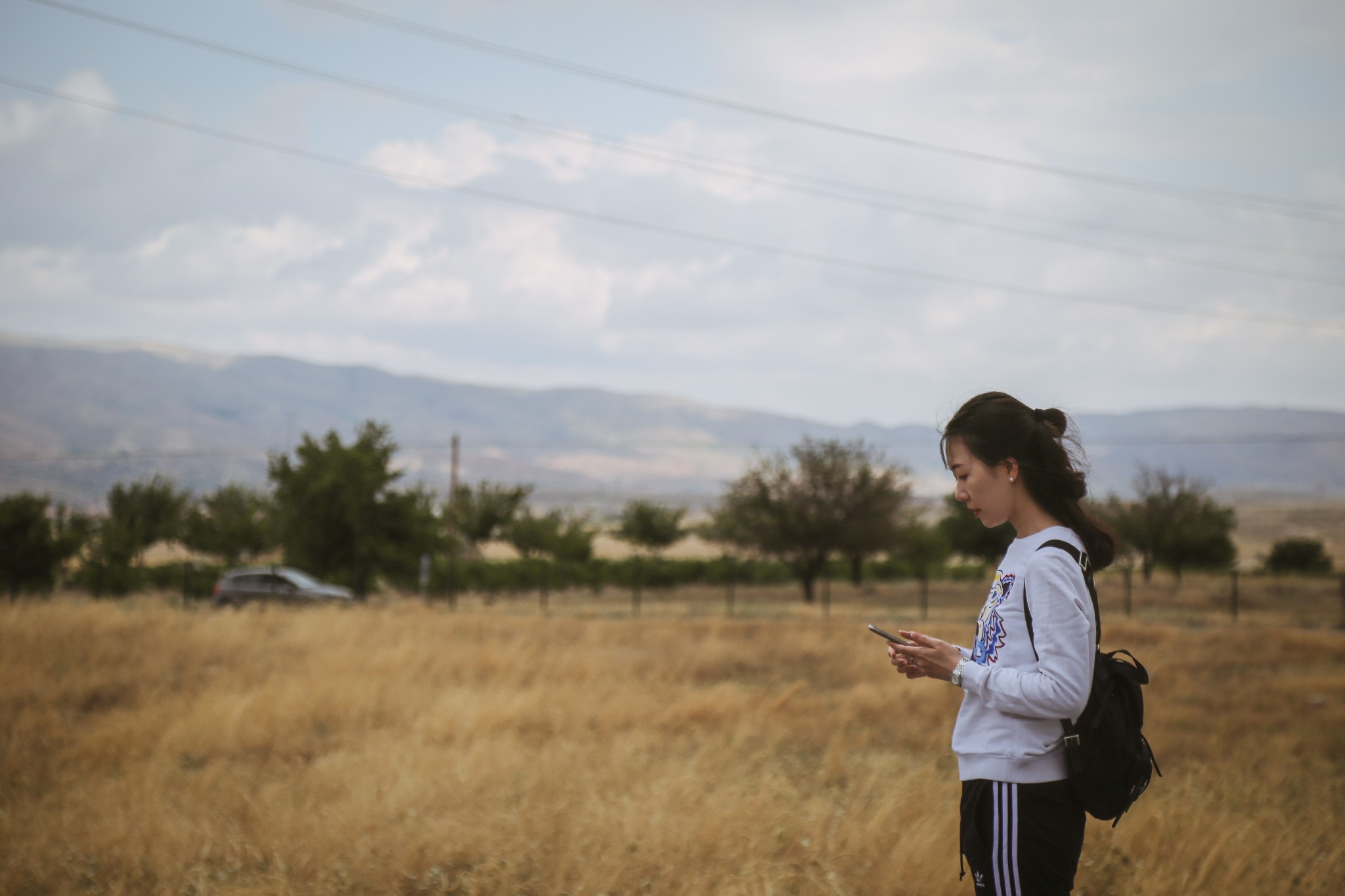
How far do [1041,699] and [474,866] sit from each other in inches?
139

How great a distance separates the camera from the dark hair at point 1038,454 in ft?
7.92

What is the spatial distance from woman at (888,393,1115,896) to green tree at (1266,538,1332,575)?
6398cm

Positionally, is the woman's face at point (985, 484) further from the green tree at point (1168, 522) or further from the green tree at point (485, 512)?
the green tree at point (485, 512)

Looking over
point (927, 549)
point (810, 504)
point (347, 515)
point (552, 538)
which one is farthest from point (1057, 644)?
point (552, 538)

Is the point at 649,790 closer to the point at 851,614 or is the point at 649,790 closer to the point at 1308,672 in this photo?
the point at 1308,672

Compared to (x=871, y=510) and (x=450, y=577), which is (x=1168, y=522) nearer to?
(x=871, y=510)

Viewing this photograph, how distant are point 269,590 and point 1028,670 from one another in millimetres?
28526

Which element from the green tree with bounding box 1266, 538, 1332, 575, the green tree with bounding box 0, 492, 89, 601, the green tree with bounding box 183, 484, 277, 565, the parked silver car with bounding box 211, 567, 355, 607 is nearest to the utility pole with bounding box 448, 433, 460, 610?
the parked silver car with bounding box 211, 567, 355, 607

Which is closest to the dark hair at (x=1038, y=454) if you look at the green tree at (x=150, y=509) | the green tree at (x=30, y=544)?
the green tree at (x=30, y=544)

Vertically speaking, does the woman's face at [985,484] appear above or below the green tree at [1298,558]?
above

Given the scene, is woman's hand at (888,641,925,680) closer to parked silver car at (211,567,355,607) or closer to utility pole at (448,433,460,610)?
utility pole at (448,433,460,610)

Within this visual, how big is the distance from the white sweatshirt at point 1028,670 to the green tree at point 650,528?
67466 mm

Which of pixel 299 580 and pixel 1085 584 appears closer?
pixel 1085 584

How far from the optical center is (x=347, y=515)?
36812mm
